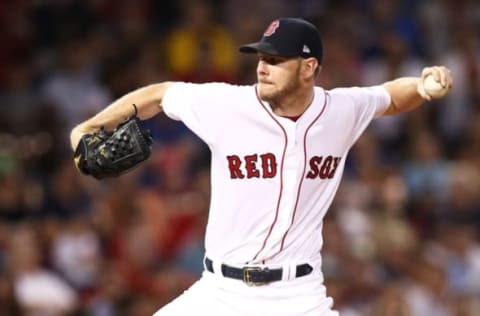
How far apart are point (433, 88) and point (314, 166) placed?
25.6 inches

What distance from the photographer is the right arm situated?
594 centimetres

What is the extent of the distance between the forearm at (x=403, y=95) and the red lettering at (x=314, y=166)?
549 mm

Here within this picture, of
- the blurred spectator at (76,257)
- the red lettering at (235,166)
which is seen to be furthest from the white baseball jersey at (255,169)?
the blurred spectator at (76,257)

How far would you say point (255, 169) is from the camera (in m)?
5.85

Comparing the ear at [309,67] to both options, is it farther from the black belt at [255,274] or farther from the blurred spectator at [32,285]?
the blurred spectator at [32,285]

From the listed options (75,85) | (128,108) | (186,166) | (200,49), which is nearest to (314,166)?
(128,108)

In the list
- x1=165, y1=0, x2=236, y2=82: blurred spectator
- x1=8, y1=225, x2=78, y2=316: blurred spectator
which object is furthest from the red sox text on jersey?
x1=165, y1=0, x2=236, y2=82: blurred spectator

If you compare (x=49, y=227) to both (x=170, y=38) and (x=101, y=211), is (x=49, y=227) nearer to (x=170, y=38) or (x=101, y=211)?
(x=101, y=211)

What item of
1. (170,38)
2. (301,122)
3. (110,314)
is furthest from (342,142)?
(170,38)

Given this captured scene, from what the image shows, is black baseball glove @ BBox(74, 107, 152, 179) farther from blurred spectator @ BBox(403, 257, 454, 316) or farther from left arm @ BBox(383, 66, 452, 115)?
blurred spectator @ BBox(403, 257, 454, 316)

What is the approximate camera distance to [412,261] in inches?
409

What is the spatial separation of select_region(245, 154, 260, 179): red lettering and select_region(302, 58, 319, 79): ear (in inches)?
17.1

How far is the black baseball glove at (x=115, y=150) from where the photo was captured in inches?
229

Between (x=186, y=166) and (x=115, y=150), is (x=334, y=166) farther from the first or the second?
(x=186, y=166)
